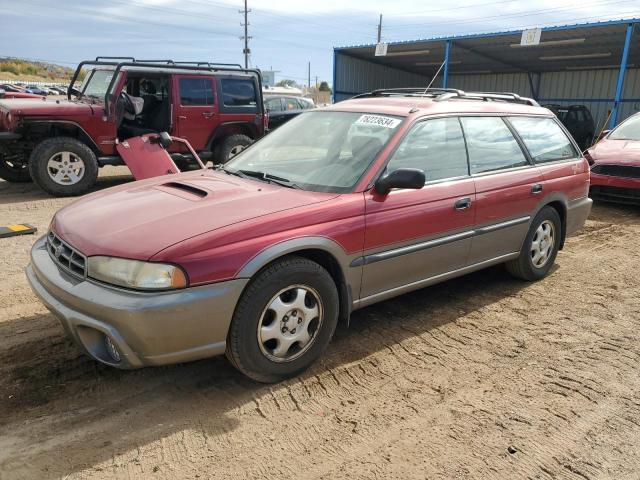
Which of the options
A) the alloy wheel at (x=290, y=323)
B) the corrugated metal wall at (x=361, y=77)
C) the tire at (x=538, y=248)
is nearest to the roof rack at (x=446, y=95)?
the tire at (x=538, y=248)

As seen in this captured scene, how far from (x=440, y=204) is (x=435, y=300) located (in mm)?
1072

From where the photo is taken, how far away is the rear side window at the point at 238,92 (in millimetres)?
9852

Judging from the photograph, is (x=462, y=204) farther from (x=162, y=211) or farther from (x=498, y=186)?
(x=162, y=211)

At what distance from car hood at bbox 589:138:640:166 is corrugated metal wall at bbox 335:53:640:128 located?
14.1 metres

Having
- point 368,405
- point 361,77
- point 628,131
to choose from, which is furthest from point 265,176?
point 361,77

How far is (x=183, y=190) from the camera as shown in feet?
11.3

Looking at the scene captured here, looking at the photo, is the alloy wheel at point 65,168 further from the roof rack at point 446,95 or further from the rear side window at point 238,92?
the roof rack at point 446,95

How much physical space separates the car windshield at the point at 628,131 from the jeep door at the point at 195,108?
7.21m

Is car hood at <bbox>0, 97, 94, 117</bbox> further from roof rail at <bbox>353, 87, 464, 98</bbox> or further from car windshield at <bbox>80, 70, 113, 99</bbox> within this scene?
roof rail at <bbox>353, 87, 464, 98</bbox>

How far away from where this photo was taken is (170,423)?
9.05ft

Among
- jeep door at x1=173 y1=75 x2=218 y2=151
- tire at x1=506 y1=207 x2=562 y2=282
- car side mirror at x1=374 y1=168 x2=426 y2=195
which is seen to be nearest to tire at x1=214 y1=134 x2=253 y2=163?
jeep door at x1=173 y1=75 x2=218 y2=151

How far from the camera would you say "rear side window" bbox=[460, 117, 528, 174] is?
4149 mm

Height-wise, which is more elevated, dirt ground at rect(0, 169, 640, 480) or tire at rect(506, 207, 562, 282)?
tire at rect(506, 207, 562, 282)

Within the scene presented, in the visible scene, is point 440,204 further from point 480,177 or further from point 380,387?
point 380,387
